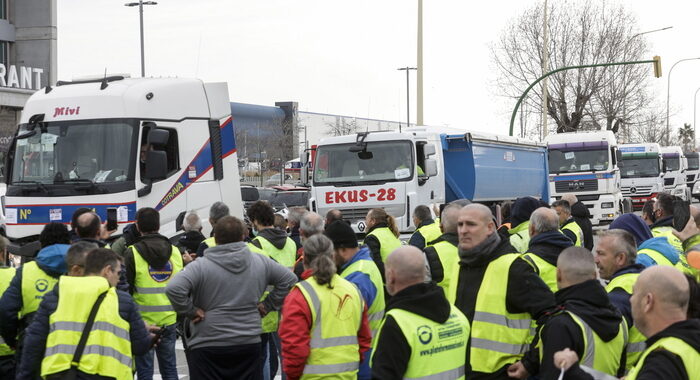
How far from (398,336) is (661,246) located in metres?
3.28

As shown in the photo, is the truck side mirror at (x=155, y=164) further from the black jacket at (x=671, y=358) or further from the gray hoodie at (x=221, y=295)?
the black jacket at (x=671, y=358)

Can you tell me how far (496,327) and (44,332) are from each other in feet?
8.77

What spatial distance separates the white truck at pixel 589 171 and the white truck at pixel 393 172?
428 inches

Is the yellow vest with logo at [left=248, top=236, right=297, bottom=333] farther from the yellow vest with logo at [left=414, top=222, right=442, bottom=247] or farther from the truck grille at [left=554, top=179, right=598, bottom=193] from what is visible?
the truck grille at [left=554, top=179, right=598, bottom=193]

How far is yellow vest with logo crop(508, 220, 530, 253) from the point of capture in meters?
9.23

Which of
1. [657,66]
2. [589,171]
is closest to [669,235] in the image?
[589,171]

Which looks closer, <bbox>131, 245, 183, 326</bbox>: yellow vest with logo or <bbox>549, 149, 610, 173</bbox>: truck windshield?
<bbox>131, 245, 183, 326</bbox>: yellow vest with logo

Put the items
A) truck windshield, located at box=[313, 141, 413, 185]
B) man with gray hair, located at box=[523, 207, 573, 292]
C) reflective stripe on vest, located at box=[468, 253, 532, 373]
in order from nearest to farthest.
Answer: reflective stripe on vest, located at box=[468, 253, 532, 373], man with gray hair, located at box=[523, 207, 573, 292], truck windshield, located at box=[313, 141, 413, 185]

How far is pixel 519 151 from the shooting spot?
23.1 m

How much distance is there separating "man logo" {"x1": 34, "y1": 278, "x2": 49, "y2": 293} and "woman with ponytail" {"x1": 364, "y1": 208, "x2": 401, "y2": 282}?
2933mm

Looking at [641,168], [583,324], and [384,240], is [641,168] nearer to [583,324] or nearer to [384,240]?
[384,240]

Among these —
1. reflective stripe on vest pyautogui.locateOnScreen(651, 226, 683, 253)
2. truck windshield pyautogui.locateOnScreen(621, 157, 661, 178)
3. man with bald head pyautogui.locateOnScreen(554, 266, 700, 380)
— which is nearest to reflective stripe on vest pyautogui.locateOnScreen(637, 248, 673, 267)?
reflective stripe on vest pyautogui.locateOnScreen(651, 226, 683, 253)

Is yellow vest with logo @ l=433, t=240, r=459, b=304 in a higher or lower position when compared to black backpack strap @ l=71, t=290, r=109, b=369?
higher

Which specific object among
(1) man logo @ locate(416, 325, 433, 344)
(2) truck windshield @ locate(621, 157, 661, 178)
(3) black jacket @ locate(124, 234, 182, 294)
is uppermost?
(2) truck windshield @ locate(621, 157, 661, 178)
